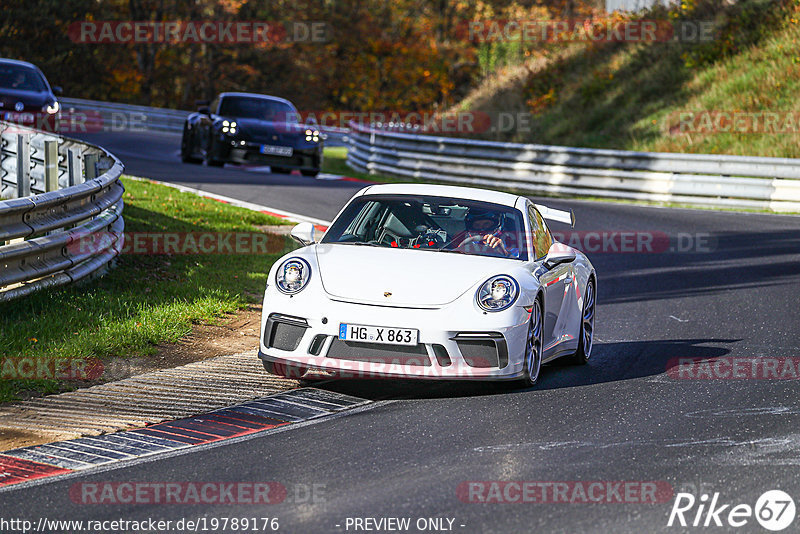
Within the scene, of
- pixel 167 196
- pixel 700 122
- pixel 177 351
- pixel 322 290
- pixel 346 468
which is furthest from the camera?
pixel 700 122

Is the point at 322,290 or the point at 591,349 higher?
the point at 322,290

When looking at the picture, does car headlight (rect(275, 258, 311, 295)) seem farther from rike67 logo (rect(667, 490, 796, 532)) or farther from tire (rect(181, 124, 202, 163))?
tire (rect(181, 124, 202, 163))

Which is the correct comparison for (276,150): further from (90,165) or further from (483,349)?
(483,349)

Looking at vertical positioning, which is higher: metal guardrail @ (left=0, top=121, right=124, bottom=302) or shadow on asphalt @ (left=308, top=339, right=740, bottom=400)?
metal guardrail @ (left=0, top=121, right=124, bottom=302)

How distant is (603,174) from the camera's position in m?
23.5

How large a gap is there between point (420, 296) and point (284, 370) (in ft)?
3.59

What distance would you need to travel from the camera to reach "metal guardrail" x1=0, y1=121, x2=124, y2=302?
28.6ft

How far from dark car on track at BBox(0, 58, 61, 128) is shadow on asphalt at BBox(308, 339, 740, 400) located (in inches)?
660

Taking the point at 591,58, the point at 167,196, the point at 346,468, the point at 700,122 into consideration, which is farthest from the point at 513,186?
the point at 346,468

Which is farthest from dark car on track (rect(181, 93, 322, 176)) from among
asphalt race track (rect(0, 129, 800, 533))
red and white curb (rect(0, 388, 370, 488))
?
red and white curb (rect(0, 388, 370, 488))

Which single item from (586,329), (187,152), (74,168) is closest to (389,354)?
(586,329)

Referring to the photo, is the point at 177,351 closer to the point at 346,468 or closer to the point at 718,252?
the point at 346,468

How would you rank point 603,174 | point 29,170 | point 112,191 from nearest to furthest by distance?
point 112,191
point 29,170
point 603,174

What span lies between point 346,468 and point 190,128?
1994cm
